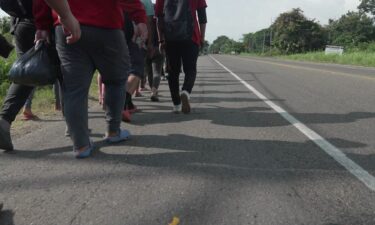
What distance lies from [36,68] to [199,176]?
1569 millimetres

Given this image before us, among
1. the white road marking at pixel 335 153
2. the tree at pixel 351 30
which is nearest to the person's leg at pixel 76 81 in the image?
the white road marking at pixel 335 153

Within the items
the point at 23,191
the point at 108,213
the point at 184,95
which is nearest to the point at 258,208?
the point at 108,213

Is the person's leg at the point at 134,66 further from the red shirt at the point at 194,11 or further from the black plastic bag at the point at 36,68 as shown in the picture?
the black plastic bag at the point at 36,68

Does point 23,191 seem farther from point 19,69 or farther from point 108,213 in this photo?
point 19,69

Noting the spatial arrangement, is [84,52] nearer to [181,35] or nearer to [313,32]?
[181,35]

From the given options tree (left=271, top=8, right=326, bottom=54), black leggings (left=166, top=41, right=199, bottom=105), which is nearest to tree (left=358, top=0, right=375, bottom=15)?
tree (left=271, top=8, right=326, bottom=54)

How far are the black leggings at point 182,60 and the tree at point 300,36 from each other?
246 ft

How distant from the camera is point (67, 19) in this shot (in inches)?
126

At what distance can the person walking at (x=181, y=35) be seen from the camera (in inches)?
228

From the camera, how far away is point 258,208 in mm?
2613

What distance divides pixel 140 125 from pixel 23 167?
6.61 feet

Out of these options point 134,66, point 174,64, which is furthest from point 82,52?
point 174,64

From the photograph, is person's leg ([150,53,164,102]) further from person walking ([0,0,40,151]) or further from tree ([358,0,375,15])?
tree ([358,0,375,15])

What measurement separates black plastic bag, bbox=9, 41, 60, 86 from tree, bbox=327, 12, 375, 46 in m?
68.4
